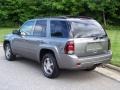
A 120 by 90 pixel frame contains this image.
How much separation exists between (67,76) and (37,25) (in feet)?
6.12

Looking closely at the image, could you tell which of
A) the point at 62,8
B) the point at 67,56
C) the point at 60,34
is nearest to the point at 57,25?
the point at 60,34

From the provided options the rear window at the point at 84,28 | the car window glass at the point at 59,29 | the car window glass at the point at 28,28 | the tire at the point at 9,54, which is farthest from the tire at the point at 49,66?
the tire at the point at 9,54

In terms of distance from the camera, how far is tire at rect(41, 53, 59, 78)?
296 inches

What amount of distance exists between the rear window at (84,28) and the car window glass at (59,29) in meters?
0.17

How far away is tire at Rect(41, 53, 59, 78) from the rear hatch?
2.62 feet

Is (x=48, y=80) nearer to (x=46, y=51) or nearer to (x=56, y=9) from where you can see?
(x=46, y=51)

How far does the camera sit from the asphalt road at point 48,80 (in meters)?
6.89

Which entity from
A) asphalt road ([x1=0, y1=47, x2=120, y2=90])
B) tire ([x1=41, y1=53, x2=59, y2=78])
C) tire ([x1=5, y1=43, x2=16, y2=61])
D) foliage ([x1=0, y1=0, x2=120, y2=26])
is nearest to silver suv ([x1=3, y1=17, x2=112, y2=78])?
tire ([x1=41, y1=53, x2=59, y2=78])

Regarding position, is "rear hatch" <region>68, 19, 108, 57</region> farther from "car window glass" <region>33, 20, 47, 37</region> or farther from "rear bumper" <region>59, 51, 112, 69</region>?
"car window glass" <region>33, 20, 47, 37</region>

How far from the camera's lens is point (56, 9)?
26297 millimetres

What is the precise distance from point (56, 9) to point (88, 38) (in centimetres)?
1931

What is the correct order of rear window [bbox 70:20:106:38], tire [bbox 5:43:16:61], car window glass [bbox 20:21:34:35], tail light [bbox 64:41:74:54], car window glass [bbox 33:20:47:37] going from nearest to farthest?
tail light [bbox 64:41:74:54] < rear window [bbox 70:20:106:38] < car window glass [bbox 33:20:47:37] < car window glass [bbox 20:21:34:35] < tire [bbox 5:43:16:61]

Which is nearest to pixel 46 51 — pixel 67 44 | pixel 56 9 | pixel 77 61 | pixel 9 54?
pixel 67 44

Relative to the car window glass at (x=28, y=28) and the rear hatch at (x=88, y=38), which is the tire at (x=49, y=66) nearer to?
the rear hatch at (x=88, y=38)
